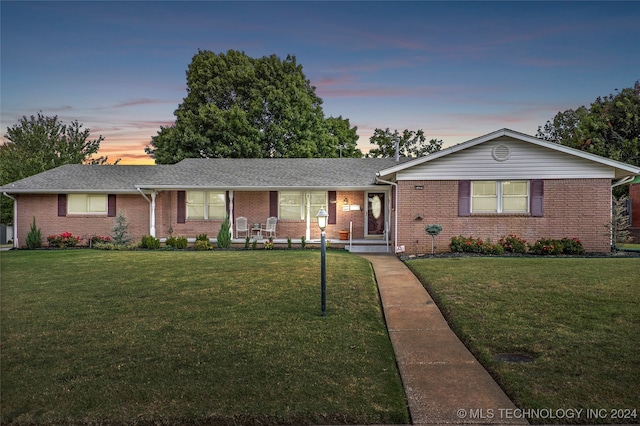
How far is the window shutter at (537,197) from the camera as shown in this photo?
14.9 metres

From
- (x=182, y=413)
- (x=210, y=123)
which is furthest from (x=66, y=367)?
(x=210, y=123)

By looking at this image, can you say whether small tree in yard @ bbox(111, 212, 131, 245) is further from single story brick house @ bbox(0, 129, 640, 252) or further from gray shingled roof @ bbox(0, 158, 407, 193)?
gray shingled roof @ bbox(0, 158, 407, 193)

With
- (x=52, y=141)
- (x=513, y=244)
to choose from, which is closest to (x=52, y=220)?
(x=52, y=141)

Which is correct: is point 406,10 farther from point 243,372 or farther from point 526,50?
point 243,372

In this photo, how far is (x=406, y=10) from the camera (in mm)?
12492

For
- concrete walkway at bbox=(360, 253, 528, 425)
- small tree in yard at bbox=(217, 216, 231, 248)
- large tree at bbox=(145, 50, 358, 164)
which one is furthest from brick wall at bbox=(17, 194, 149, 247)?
concrete walkway at bbox=(360, 253, 528, 425)

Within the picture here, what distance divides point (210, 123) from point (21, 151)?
14497 mm

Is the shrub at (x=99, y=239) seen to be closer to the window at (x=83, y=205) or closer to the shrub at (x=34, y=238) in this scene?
the window at (x=83, y=205)

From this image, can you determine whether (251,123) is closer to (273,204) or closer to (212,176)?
(212,176)

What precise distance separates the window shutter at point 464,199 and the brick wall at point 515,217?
135 millimetres

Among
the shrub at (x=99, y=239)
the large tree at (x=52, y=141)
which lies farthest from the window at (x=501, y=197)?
the large tree at (x=52, y=141)

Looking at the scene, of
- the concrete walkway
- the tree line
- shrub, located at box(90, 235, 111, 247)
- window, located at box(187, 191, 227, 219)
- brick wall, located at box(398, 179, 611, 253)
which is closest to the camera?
the concrete walkway

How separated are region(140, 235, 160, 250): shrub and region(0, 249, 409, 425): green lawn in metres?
7.39

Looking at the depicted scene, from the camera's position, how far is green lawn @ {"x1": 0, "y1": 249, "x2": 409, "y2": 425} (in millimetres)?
3846
